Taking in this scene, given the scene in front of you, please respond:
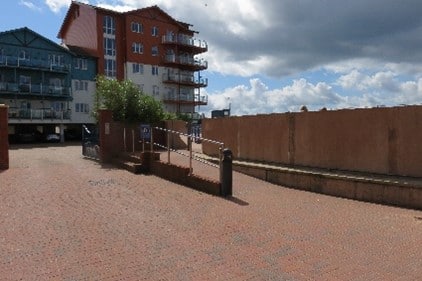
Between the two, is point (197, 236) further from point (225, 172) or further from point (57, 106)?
point (57, 106)

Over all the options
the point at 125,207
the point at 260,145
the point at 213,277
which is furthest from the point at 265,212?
the point at 260,145

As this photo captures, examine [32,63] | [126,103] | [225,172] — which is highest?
[32,63]

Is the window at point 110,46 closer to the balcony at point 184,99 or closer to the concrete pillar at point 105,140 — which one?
the balcony at point 184,99

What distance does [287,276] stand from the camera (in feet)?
17.0

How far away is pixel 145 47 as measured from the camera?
53875 mm

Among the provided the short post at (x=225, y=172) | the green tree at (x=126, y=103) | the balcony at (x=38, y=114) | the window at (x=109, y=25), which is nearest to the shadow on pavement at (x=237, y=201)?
the short post at (x=225, y=172)

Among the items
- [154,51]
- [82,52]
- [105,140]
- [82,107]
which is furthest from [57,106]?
[105,140]

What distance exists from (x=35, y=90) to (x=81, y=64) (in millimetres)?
7090

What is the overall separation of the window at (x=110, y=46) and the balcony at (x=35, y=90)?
7.68 metres

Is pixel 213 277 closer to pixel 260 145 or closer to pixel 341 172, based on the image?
pixel 341 172

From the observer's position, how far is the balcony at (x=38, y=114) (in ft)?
132

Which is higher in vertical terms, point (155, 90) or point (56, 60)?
point (56, 60)

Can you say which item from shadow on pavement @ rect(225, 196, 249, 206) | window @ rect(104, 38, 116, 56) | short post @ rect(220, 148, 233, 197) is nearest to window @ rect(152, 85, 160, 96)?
window @ rect(104, 38, 116, 56)

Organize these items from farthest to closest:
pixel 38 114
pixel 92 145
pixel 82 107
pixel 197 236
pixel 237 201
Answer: pixel 82 107, pixel 38 114, pixel 92 145, pixel 237 201, pixel 197 236
